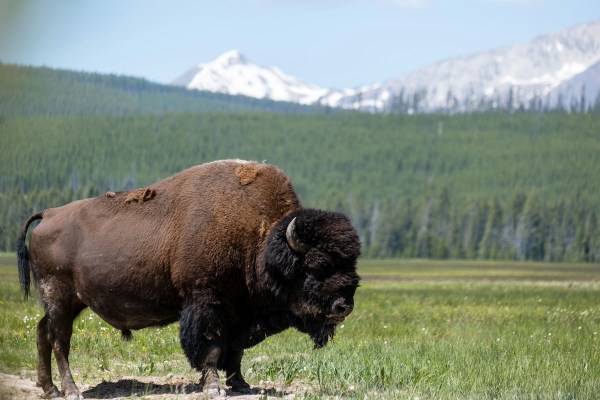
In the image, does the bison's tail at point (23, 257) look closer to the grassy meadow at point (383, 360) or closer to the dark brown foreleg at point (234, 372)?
the grassy meadow at point (383, 360)

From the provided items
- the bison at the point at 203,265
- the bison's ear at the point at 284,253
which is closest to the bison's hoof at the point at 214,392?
the bison at the point at 203,265

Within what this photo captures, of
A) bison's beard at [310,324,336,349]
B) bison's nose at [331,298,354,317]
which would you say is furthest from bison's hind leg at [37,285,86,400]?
bison's nose at [331,298,354,317]

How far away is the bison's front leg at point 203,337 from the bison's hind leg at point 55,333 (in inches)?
52.2

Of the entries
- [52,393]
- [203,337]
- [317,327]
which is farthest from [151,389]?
[317,327]

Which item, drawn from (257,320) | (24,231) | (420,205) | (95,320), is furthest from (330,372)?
(420,205)

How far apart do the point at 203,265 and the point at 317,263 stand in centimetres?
116

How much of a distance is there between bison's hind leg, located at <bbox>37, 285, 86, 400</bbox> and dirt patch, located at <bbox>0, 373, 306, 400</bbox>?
0.21 metres

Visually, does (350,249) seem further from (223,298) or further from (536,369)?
(536,369)

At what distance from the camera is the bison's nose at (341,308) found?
9.31 metres

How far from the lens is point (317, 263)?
9445 millimetres

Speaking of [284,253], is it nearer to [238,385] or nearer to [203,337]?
[203,337]

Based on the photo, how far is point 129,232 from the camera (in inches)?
395

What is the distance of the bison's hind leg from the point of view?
9797mm

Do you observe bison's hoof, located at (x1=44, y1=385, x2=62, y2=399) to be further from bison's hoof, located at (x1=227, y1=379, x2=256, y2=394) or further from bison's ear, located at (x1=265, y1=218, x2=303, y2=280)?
bison's ear, located at (x1=265, y1=218, x2=303, y2=280)
